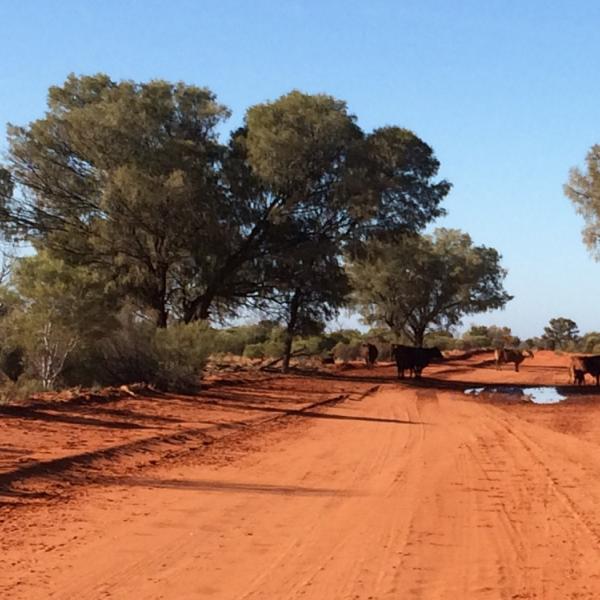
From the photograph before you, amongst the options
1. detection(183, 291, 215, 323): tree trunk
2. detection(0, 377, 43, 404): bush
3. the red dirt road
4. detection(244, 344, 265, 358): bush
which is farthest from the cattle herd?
the red dirt road

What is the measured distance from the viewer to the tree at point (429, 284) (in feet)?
221

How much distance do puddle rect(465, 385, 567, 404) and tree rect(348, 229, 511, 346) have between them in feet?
97.8

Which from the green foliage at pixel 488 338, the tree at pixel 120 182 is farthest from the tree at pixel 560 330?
the tree at pixel 120 182

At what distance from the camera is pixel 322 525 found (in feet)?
28.9

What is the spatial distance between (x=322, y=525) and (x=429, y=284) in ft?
200

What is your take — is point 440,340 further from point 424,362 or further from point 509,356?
point 424,362

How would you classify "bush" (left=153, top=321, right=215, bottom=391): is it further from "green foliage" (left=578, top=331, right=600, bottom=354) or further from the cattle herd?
"green foliage" (left=578, top=331, right=600, bottom=354)

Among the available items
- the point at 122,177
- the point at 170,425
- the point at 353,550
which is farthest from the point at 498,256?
the point at 353,550

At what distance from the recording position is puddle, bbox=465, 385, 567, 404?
1121 inches

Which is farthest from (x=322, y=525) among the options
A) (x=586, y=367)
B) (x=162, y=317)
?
(x=586, y=367)

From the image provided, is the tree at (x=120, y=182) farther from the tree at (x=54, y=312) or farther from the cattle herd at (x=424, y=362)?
the cattle herd at (x=424, y=362)

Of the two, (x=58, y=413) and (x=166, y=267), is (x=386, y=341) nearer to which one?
(x=166, y=267)

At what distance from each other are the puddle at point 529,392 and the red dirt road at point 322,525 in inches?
505

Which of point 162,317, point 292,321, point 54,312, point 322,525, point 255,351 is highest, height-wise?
point 292,321
